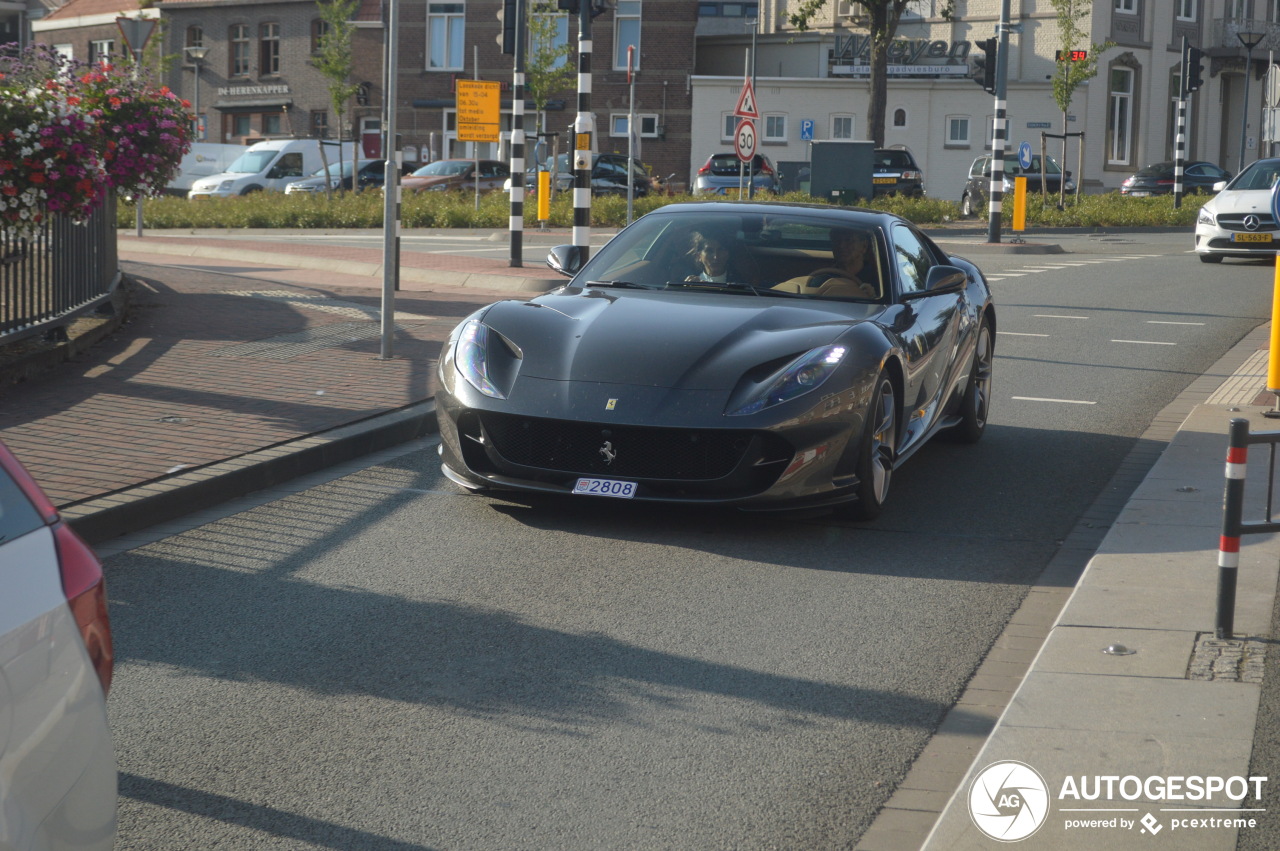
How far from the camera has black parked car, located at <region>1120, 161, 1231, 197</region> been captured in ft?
143

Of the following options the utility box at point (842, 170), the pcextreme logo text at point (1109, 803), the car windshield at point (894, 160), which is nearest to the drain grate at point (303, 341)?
the pcextreme logo text at point (1109, 803)

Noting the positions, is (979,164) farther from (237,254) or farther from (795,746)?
(795,746)

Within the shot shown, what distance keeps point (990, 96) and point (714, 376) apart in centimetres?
5074

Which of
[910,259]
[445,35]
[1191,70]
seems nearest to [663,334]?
[910,259]

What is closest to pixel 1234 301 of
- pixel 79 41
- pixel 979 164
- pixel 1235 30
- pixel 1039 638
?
pixel 1039 638

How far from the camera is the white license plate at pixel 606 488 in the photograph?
608cm

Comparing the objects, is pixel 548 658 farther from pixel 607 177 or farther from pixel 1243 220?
pixel 607 177

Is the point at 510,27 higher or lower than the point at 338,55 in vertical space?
lower

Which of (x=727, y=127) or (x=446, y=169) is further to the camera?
(x=727, y=127)

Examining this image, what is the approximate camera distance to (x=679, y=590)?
217 inches

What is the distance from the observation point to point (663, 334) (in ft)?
21.0

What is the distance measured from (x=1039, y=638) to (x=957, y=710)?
815 millimetres

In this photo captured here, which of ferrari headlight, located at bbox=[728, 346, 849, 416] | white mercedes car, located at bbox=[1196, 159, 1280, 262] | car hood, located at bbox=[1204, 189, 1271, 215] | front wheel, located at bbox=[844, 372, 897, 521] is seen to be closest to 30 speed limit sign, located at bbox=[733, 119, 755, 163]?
white mercedes car, located at bbox=[1196, 159, 1280, 262]

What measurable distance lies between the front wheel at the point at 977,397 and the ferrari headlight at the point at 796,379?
2.26 meters
